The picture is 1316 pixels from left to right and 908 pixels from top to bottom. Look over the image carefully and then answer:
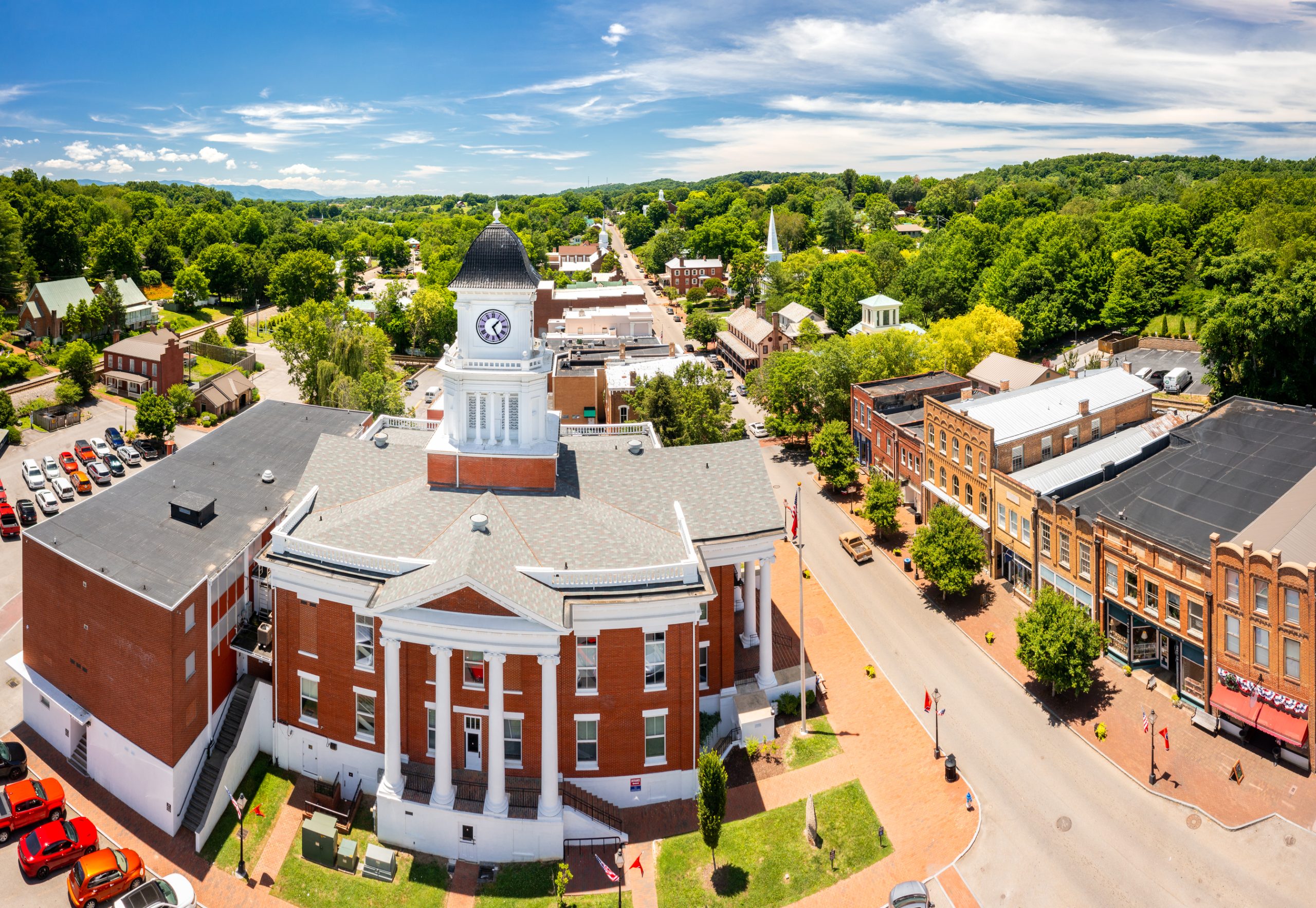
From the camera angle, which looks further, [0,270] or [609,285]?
[609,285]

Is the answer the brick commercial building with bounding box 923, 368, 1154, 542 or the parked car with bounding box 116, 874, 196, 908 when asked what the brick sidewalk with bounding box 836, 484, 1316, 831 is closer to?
the brick commercial building with bounding box 923, 368, 1154, 542

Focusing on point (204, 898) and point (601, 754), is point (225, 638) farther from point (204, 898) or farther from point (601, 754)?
point (601, 754)

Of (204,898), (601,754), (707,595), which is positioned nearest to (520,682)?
(601,754)

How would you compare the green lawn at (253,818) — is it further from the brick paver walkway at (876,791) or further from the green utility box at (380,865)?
the brick paver walkway at (876,791)

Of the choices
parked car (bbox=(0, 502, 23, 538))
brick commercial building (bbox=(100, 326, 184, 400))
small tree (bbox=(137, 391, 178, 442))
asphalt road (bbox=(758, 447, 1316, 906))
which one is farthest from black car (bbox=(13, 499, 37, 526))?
asphalt road (bbox=(758, 447, 1316, 906))

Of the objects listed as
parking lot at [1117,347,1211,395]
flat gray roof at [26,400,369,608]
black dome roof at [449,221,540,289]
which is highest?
black dome roof at [449,221,540,289]

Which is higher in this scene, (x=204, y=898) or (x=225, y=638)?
(x=225, y=638)

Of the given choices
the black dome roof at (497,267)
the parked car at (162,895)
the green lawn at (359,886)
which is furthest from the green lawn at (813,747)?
the black dome roof at (497,267)
